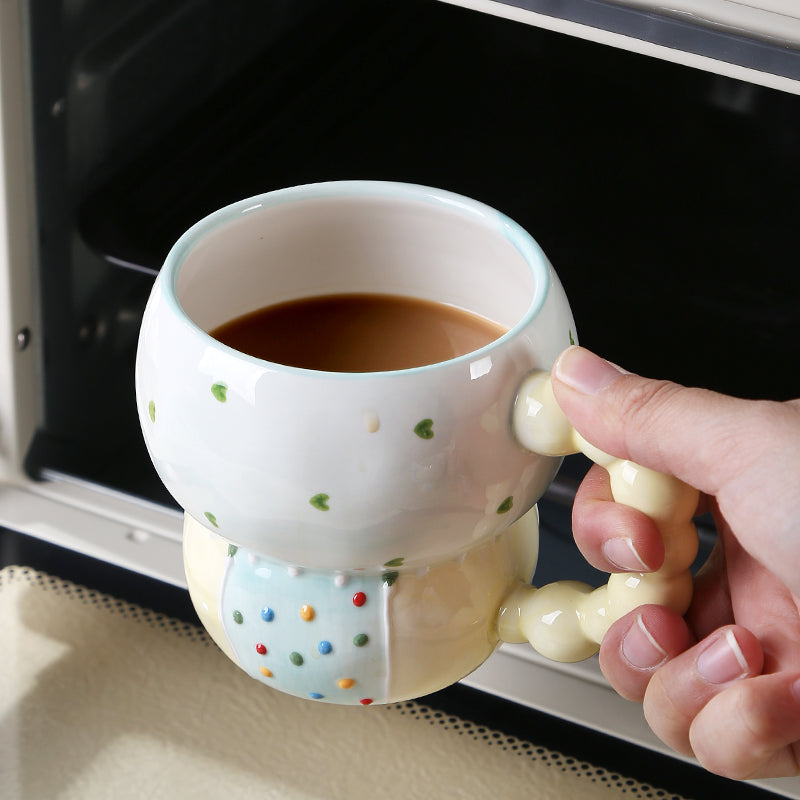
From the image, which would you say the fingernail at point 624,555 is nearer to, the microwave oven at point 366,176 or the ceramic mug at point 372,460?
the ceramic mug at point 372,460

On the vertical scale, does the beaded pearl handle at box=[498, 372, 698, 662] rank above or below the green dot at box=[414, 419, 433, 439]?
below

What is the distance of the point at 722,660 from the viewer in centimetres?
28

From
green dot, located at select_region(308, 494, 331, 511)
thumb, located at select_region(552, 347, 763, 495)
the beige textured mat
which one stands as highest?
thumb, located at select_region(552, 347, 763, 495)

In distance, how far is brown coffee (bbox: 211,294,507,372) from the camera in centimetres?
30

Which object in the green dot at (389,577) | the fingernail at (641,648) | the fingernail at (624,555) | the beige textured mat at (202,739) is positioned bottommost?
the beige textured mat at (202,739)

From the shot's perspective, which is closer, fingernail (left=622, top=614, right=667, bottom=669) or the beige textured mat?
fingernail (left=622, top=614, right=667, bottom=669)

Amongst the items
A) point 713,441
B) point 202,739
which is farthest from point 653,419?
point 202,739

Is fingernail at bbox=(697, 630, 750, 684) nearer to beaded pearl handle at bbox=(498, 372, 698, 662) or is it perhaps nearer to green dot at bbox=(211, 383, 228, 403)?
beaded pearl handle at bbox=(498, 372, 698, 662)

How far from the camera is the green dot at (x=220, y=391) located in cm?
24

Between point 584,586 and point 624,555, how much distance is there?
0.04 m

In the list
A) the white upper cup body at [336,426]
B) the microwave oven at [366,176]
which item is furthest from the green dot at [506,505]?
the microwave oven at [366,176]

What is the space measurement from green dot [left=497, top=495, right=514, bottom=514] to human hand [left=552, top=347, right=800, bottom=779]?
25mm

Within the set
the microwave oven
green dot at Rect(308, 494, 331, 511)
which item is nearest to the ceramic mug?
green dot at Rect(308, 494, 331, 511)

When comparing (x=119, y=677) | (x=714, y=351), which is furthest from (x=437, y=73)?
(x=119, y=677)
